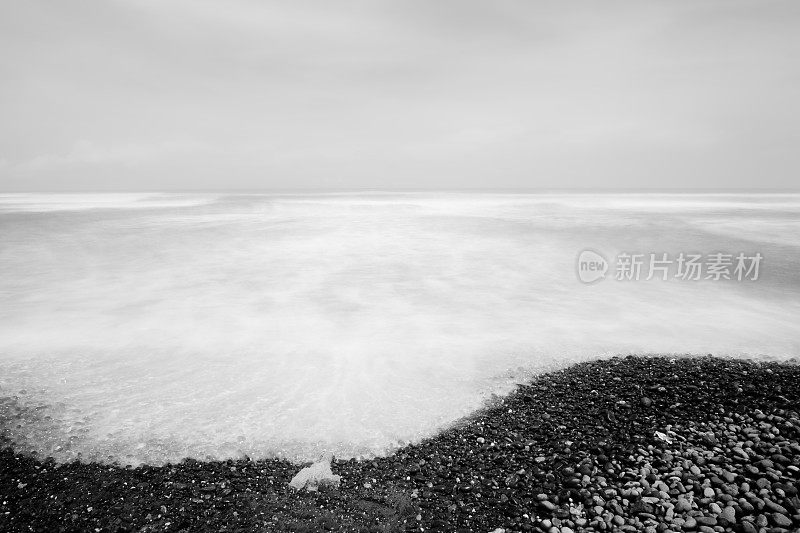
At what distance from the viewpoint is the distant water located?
17.6 feet

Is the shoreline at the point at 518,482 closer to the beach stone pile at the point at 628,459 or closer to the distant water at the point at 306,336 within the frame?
the beach stone pile at the point at 628,459

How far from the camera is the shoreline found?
3.62 meters

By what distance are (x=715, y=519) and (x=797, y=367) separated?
4189mm

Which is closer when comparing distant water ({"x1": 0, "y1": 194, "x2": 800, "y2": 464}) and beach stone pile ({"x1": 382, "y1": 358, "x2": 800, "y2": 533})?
beach stone pile ({"x1": 382, "y1": 358, "x2": 800, "y2": 533})

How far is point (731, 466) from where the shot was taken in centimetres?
391

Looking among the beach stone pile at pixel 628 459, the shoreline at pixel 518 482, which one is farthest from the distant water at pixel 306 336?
the beach stone pile at pixel 628 459

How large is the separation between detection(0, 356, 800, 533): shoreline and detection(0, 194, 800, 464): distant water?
17.0 inches

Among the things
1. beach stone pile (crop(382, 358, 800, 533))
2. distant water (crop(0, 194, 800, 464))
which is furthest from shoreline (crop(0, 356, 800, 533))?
distant water (crop(0, 194, 800, 464))

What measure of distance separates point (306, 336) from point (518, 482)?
562 cm

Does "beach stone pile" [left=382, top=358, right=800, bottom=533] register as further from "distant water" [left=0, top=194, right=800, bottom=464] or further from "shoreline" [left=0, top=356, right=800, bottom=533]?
"distant water" [left=0, top=194, right=800, bottom=464]

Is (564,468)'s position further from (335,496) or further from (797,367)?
(797,367)

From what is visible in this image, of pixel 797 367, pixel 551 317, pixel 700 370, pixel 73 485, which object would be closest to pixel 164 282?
pixel 73 485

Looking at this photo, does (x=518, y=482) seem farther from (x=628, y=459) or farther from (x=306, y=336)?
(x=306, y=336)

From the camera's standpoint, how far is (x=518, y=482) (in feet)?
13.3
